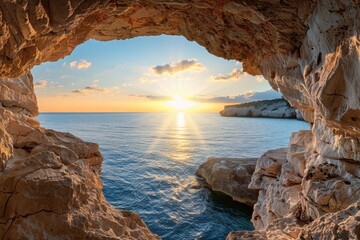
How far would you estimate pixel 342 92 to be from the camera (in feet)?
30.1

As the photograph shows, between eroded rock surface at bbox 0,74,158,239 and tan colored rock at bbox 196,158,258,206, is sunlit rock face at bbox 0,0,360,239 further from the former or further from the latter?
tan colored rock at bbox 196,158,258,206

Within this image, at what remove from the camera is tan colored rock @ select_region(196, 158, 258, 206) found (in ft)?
93.3

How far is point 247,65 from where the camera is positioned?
18906mm

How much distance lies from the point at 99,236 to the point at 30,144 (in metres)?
5.99

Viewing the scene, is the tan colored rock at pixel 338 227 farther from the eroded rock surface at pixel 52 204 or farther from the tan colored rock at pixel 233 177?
the tan colored rock at pixel 233 177

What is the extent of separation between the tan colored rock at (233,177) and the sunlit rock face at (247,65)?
32.1 ft

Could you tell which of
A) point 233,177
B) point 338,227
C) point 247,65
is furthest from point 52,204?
point 233,177

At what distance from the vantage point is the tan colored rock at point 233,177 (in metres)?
28.4

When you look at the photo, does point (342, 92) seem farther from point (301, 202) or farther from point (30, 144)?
point (30, 144)

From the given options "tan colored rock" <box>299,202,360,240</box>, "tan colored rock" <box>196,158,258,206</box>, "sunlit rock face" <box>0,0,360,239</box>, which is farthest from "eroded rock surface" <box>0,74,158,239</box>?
"tan colored rock" <box>196,158,258,206</box>

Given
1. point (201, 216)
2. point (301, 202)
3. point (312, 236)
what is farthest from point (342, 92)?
point (201, 216)

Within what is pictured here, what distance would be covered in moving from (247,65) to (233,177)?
1682 cm

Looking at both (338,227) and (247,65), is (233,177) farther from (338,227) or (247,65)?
(338,227)

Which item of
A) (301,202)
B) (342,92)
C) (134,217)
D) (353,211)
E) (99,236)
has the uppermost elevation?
(342,92)
